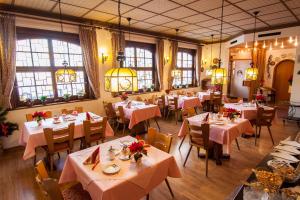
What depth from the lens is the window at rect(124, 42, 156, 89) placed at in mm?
6879

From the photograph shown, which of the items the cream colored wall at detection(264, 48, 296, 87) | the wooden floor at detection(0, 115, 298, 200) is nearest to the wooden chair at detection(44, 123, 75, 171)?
the wooden floor at detection(0, 115, 298, 200)

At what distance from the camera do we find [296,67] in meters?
6.00

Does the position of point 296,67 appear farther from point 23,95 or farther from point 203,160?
point 23,95

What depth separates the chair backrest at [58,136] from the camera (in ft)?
9.59

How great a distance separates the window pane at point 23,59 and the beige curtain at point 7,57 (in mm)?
303

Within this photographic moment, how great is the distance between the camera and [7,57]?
4.16 m

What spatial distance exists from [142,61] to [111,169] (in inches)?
234

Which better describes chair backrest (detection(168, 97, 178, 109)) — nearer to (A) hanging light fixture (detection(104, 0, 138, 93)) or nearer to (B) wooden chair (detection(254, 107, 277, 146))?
(B) wooden chair (detection(254, 107, 277, 146))

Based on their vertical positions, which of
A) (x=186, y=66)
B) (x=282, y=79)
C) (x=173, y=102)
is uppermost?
(x=186, y=66)

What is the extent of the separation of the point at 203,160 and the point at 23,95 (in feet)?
16.1

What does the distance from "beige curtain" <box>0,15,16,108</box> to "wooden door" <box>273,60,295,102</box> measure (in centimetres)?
1185

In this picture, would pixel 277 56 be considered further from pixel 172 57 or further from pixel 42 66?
pixel 42 66

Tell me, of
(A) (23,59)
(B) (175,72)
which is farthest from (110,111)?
(B) (175,72)

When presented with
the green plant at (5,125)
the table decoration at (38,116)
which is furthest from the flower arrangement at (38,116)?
the green plant at (5,125)
